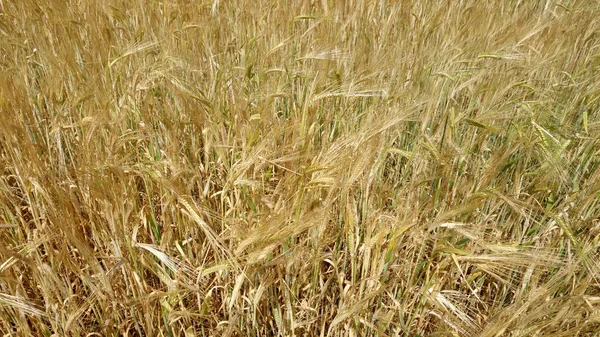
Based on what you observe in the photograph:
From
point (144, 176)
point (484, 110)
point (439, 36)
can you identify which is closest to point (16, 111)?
point (144, 176)

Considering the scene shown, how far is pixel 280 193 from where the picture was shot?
96cm

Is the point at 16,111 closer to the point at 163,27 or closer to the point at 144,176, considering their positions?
the point at 144,176

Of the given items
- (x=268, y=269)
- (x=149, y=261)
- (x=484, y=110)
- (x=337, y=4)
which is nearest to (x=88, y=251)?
(x=149, y=261)

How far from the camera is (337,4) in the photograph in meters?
1.80

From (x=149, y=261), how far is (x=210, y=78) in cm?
50

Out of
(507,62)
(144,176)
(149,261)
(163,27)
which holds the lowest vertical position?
(149,261)

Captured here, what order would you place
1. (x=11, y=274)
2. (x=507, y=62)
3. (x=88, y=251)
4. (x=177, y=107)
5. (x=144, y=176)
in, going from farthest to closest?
(x=507, y=62) < (x=177, y=107) < (x=144, y=176) < (x=11, y=274) < (x=88, y=251)

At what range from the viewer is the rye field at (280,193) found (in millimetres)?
881

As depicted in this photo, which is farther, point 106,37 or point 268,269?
point 106,37

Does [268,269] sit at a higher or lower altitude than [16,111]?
lower

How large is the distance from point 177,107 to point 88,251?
19.2 inches

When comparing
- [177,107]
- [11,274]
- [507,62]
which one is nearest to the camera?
[11,274]

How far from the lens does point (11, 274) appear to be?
0.95 meters

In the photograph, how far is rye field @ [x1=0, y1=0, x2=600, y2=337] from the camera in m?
0.88
